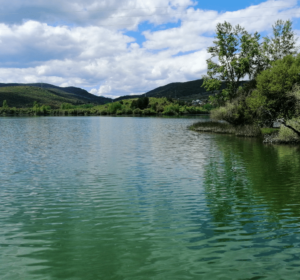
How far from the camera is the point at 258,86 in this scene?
3966 cm

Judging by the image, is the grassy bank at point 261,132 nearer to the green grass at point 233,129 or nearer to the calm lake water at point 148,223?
the green grass at point 233,129

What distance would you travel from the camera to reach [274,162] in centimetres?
2288

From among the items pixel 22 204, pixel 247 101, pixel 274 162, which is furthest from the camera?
pixel 247 101

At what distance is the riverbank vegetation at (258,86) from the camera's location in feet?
124

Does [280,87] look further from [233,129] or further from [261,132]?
[233,129]

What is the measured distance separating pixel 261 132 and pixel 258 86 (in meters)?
8.73

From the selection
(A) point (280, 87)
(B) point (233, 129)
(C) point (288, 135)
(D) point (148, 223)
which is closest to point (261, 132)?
(B) point (233, 129)

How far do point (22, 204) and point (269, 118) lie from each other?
3714 centimetres

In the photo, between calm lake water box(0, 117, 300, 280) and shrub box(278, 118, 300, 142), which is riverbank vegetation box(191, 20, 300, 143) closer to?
shrub box(278, 118, 300, 142)

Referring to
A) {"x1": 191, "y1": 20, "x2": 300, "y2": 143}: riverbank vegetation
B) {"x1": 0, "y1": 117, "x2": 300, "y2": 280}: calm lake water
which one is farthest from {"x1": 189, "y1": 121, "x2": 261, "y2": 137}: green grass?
{"x1": 0, "y1": 117, "x2": 300, "y2": 280}: calm lake water

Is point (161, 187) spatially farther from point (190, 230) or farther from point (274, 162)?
point (274, 162)

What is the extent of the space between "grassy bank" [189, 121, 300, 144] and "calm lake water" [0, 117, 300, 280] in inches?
738

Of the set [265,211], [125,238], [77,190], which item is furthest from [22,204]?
[265,211]

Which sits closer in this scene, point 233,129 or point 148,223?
point 148,223
